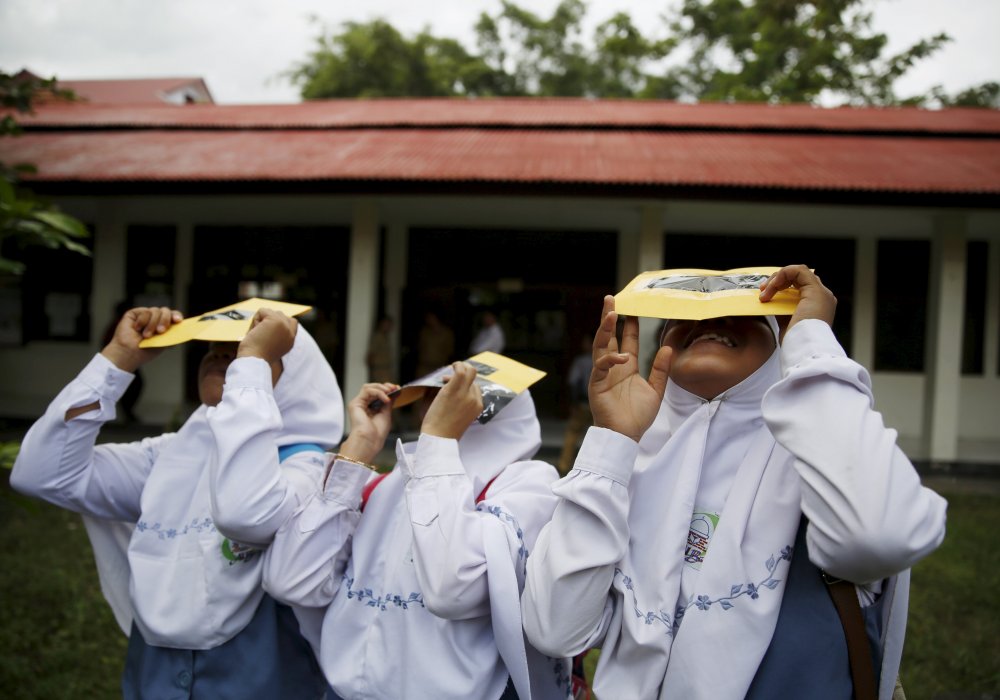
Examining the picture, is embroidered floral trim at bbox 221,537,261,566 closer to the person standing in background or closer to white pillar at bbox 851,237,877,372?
the person standing in background

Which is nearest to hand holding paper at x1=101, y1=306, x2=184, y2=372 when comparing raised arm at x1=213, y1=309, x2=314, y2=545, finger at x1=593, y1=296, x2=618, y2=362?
raised arm at x1=213, y1=309, x2=314, y2=545

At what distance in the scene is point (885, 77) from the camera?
53.2ft

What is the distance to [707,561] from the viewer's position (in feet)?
3.80

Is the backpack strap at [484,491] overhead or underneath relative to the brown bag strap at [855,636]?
overhead

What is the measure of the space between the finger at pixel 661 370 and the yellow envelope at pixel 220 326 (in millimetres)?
808

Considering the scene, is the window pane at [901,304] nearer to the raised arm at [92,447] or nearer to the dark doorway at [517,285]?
the dark doorway at [517,285]

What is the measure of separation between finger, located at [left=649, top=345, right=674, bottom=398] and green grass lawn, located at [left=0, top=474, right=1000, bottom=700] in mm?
2037

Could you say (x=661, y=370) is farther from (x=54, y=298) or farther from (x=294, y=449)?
(x=54, y=298)

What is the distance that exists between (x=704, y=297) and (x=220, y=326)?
1.08 m

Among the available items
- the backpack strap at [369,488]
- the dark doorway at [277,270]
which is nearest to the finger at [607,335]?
the backpack strap at [369,488]

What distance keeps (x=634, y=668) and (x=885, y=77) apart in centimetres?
1858

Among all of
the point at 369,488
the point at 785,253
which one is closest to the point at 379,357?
the point at 785,253

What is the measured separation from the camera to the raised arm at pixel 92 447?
1.69 m

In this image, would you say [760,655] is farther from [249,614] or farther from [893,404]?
[893,404]
